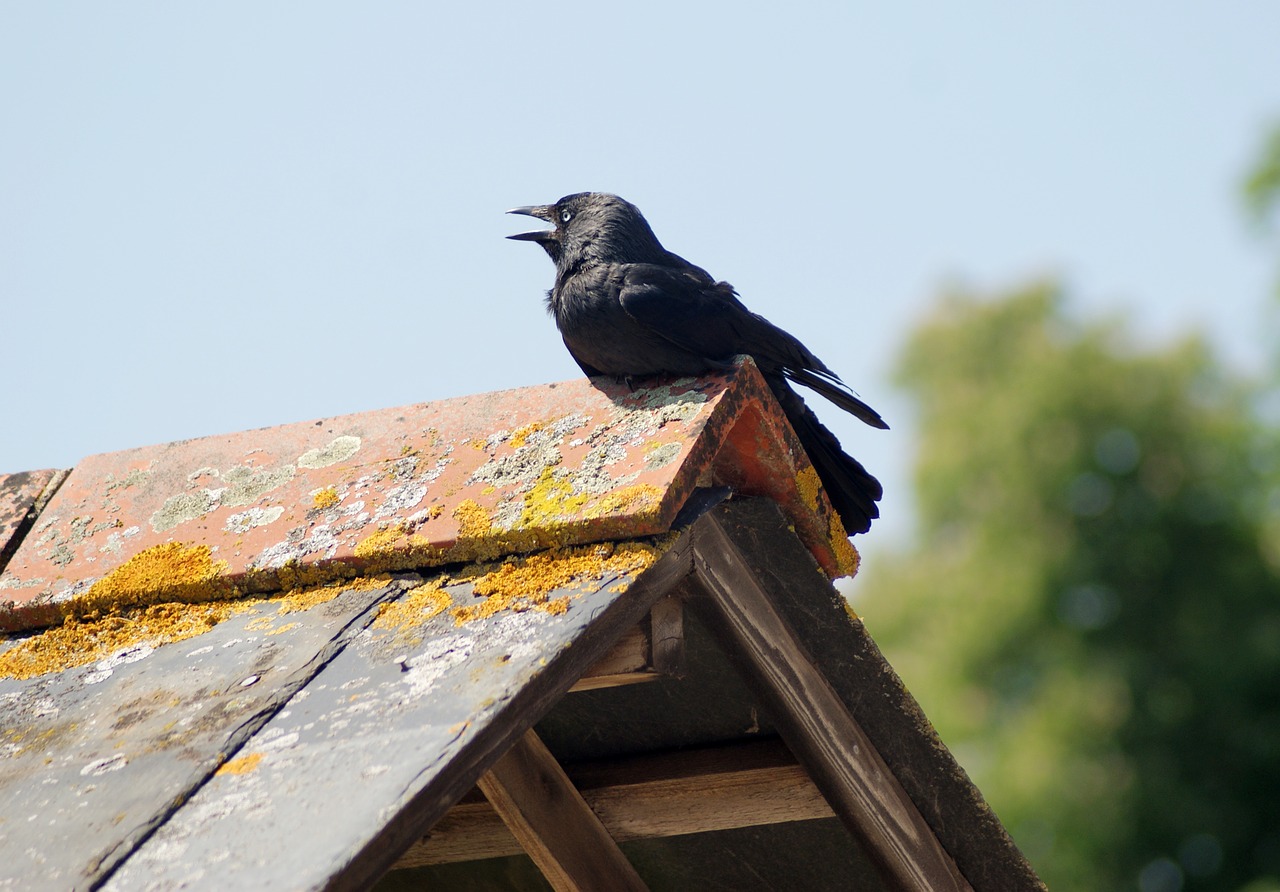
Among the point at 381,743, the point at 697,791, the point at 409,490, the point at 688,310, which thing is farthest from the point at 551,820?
the point at 688,310

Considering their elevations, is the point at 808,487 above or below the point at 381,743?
below

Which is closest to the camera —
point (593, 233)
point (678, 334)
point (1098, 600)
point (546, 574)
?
point (546, 574)

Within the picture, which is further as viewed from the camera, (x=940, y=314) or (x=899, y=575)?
(x=940, y=314)

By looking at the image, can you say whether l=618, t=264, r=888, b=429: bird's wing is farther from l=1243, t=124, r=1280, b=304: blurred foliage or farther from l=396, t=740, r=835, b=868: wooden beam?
l=1243, t=124, r=1280, b=304: blurred foliage

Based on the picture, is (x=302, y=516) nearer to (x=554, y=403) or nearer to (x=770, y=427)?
(x=554, y=403)

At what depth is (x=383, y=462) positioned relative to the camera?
Answer: 2.37 metres

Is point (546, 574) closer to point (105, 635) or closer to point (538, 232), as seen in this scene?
point (105, 635)

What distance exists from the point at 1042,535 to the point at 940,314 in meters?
4.20

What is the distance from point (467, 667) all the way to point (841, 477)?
Result: 1.49 meters

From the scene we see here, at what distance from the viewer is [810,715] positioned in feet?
7.55

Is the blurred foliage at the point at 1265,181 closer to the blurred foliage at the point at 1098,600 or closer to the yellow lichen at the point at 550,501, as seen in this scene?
the blurred foliage at the point at 1098,600

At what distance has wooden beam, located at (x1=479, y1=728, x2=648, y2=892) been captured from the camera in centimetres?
230

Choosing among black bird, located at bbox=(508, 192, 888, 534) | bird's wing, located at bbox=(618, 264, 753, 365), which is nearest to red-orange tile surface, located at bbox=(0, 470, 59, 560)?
black bird, located at bbox=(508, 192, 888, 534)

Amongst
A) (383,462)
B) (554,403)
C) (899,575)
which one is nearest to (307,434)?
(383,462)
